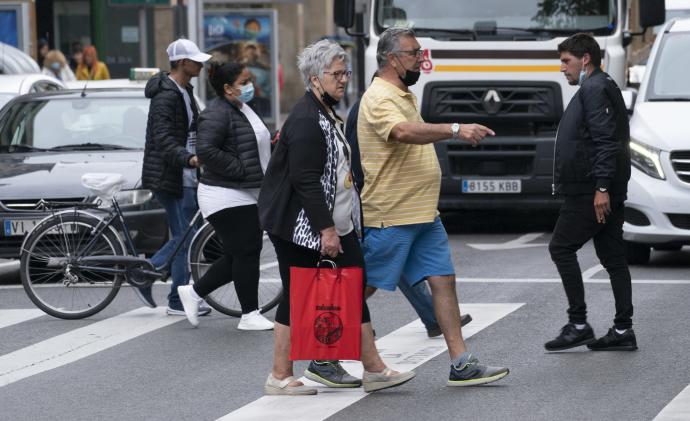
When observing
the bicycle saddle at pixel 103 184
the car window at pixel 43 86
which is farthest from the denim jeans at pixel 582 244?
the car window at pixel 43 86

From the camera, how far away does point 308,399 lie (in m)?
7.67

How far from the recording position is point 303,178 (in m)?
7.40

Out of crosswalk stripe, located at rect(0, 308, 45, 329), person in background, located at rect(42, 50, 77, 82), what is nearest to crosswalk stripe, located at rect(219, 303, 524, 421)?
crosswalk stripe, located at rect(0, 308, 45, 329)

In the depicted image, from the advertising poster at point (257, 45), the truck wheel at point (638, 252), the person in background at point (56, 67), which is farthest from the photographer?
the advertising poster at point (257, 45)

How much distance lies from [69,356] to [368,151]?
2.32 meters

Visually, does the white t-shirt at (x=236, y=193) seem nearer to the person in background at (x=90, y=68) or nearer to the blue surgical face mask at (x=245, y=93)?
the blue surgical face mask at (x=245, y=93)

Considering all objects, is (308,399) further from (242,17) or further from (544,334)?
(242,17)

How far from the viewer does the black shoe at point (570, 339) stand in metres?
8.73

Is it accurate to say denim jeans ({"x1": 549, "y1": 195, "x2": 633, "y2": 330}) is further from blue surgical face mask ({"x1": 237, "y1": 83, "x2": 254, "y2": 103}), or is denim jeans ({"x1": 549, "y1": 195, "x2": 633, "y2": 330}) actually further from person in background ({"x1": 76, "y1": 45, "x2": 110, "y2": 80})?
person in background ({"x1": 76, "y1": 45, "x2": 110, "y2": 80})

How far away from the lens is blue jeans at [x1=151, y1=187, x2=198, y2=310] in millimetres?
10484

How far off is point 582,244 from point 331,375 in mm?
1717

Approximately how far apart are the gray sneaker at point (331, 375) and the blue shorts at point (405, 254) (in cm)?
45

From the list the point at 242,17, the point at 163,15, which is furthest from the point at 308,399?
the point at 163,15

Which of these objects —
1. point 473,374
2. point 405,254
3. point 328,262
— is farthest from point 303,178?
point 473,374
